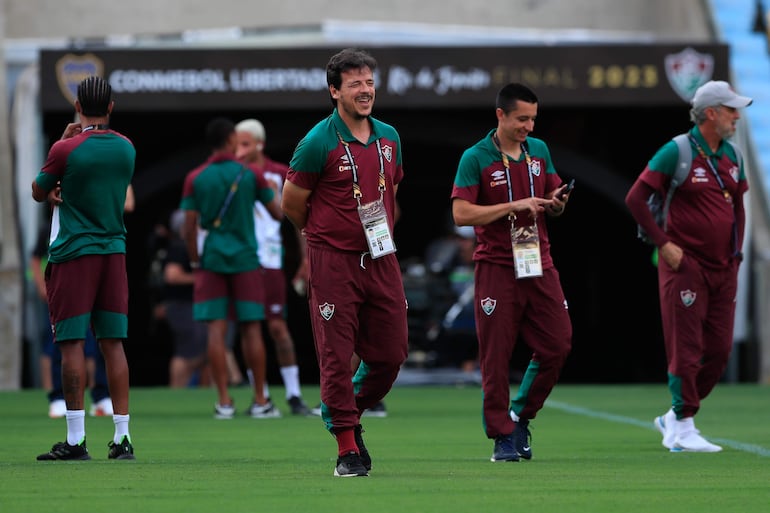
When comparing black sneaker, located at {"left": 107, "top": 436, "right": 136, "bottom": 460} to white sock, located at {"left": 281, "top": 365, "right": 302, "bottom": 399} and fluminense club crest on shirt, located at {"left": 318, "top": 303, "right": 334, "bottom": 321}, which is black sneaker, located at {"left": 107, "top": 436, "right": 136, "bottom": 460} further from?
white sock, located at {"left": 281, "top": 365, "right": 302, "bottom": 399}

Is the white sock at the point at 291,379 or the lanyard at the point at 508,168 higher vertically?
the lanyard at the point at 508,168

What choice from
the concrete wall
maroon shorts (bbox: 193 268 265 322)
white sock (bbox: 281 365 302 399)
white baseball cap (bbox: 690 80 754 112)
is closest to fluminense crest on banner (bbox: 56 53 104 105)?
the concrete wall

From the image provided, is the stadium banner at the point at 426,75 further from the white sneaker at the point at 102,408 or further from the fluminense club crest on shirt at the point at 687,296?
the fluminense club crest on shirt at the point at 687,296

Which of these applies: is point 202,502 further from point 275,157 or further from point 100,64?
point 275,157

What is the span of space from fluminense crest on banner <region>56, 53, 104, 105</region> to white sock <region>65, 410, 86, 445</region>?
10.2m

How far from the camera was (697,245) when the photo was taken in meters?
9.72

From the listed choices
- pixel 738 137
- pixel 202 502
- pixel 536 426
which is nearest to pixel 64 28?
pixel 738 137

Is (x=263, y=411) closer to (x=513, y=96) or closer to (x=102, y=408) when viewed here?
(x=102, y=408)

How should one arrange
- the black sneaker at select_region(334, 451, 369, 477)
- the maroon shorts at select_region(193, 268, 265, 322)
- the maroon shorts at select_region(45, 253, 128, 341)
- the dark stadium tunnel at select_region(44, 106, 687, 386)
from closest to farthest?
the black sneaker at select_region(334, 451, 369, 477) < the maroon shorts at select_region(45, 253, 128, 341) < the maroon shorts at select_region(193, 268, 265, 322) < the dark stadium tunnel at select_region(44, 106, 687, 386)

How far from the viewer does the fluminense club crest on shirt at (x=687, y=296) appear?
31.8 ft

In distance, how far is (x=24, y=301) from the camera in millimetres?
18469

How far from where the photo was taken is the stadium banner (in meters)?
18.9

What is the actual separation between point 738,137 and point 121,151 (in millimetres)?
13171

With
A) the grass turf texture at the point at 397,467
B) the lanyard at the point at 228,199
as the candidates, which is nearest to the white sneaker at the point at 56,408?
the grass turf texture at the point at 397,467
